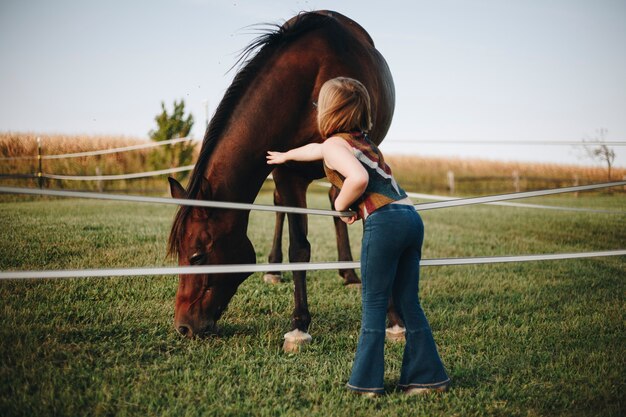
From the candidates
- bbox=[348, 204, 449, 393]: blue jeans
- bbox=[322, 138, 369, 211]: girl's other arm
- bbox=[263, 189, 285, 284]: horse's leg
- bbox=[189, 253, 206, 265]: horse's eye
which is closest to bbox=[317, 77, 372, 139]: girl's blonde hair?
bbox=[322, 138, 369, 211]: girl's other arm

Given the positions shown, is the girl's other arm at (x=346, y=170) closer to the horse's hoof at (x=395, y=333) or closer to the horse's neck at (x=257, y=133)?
the horse's neck at (x=257, y=133)

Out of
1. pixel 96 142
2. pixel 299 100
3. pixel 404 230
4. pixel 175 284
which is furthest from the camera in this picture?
pixel 96 142

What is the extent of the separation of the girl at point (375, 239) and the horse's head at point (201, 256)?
1063 millimetres

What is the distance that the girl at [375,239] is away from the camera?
264 centimetres

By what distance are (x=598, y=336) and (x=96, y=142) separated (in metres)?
15.1

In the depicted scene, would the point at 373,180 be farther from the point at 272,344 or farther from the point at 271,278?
the point at 271,278

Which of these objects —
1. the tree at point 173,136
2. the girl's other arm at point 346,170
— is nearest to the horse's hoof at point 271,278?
the girl's other arm at point 346,170

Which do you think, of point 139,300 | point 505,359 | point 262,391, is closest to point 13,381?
point 262,391

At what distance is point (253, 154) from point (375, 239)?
4.32 ft

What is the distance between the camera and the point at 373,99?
4285 mm

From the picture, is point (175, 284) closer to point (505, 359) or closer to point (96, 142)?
point (505, 359)

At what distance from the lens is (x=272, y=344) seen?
11.7 feet

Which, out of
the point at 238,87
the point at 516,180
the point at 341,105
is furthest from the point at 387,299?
the point at 516,180

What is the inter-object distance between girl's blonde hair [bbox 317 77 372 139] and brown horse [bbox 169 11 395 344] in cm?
92
